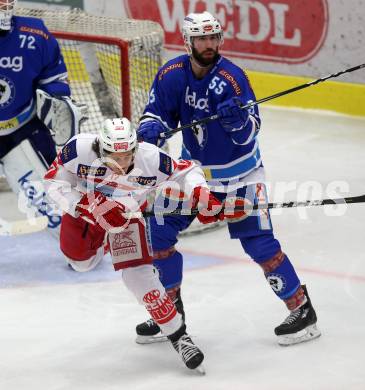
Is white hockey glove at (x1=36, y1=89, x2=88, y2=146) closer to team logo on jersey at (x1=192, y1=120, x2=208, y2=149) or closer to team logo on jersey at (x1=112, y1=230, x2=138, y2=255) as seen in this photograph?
team logo on jersey at (x1=192, y1=120, x2=208, y2=149)

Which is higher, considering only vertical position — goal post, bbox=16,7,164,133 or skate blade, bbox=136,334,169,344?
goal post, bbox=16,7,164,133

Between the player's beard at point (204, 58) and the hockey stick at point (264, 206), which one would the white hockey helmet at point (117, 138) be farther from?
the player's beard at point (204, 58)

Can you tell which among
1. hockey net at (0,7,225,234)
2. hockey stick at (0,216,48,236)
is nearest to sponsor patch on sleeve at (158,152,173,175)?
hockey net at (0,7,225,234)

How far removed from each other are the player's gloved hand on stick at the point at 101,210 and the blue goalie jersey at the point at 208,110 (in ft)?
1.72

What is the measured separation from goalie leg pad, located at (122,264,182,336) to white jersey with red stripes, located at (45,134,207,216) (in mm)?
291

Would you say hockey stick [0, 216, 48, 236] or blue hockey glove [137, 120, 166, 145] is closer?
blue hockey glove [137, 120, 166, 145]

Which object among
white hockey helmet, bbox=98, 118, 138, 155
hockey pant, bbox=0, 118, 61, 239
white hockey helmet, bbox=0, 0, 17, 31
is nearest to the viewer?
white hockey helmet, bbox=98, 118, 138, 155

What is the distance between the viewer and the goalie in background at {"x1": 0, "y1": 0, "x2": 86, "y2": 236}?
5.00 m

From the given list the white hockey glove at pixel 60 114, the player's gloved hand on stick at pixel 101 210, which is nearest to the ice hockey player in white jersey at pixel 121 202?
the player's gloved hand on stick at pixel 101 210

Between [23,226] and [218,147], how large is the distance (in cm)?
177

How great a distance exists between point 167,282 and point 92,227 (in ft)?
1.51

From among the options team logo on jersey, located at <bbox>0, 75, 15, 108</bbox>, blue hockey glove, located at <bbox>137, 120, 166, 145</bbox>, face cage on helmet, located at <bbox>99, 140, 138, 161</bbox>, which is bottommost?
team logo on jersey, located at <bbox>0, 75, 15, 108</bbox>

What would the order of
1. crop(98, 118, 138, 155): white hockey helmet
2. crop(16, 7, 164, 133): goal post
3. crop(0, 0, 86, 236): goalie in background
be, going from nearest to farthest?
crop(98, 118, 138, 155): white hockey helmet, crop(0, 0, 86, 236): goalie in background, crop(16, 7, 164, 133): goal post

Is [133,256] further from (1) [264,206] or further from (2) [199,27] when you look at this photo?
(2) [199,27]
